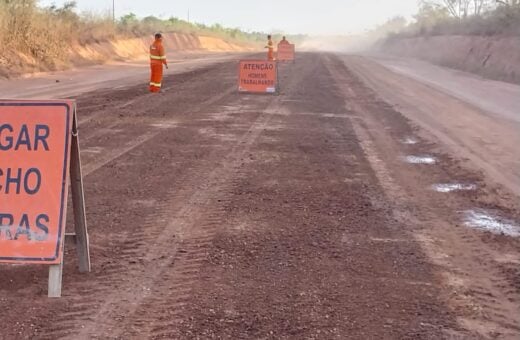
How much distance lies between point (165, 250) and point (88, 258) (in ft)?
2.26

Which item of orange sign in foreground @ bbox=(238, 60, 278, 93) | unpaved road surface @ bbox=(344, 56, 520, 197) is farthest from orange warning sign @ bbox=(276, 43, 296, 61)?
orange sign in foreground @ bbox=(238, 60, 278, 93)

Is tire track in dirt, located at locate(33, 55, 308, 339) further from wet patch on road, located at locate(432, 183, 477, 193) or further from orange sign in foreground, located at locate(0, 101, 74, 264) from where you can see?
wet patch on road, located at locate(432, 183, 477, 193)

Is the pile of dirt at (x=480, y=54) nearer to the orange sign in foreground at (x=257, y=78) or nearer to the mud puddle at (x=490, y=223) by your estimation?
the orange sign in foreground at (x=257, y=78)

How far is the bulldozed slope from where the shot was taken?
23016 mm

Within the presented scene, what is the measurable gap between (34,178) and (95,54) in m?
30.3

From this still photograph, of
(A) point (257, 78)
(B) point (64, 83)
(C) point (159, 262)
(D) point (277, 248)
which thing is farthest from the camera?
(B) point (64, 83)

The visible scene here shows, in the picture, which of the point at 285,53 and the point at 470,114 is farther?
the point at 285,53

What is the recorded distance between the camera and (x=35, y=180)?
4.32 metres

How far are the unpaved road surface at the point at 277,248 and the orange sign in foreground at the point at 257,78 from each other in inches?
310

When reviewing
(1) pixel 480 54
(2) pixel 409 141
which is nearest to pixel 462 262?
(2) pixel 409 141

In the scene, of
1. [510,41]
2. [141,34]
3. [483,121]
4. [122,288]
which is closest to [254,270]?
[122,288]

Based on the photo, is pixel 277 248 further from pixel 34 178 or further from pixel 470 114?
pixel 470 114

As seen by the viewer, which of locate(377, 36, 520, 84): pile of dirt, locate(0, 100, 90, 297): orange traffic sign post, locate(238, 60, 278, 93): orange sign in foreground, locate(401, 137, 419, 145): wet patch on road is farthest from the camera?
locate(377, 36, 520, 84): pile of dirt

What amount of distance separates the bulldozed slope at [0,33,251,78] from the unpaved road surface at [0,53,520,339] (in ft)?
46.9
